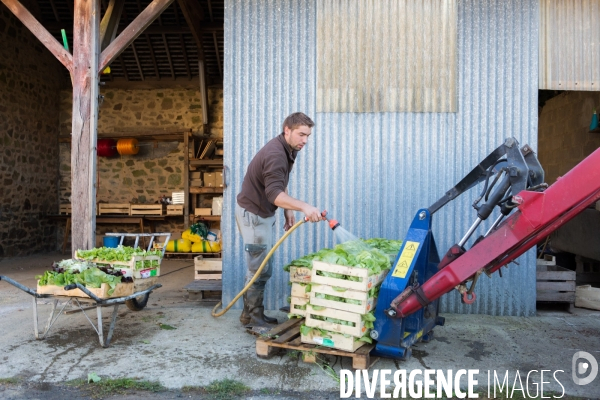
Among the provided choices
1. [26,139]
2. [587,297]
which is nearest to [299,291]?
[587,297]

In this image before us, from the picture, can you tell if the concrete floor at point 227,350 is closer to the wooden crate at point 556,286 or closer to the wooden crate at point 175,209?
the wooden crate at point 556,286

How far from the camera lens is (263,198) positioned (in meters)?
4.89

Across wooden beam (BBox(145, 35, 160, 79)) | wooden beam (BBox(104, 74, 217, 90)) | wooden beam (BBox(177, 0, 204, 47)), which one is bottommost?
wooden beam (BBox(104, 74, 217, 90))

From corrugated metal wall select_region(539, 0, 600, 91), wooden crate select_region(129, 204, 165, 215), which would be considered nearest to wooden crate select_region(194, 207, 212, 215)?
wooden crate select_region(129, 204, 165, 215)

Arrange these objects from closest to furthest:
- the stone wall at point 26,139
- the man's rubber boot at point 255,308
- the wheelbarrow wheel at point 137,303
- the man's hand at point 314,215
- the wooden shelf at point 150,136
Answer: the man's hand at point 314,215, the man's rubber boot at point 255,308, the wheelbarrow wheel at point 137,303, the stone wall at point 26,139, the wooden shelf at point 150,136

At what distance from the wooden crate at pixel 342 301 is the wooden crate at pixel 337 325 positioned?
0.04 metres

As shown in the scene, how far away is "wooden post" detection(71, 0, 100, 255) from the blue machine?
395cm

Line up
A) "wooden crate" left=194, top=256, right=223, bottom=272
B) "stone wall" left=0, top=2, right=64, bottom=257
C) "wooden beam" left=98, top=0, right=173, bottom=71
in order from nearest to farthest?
1. "wooden beam" left=98, top=0, right=173, bottom=71
2. "wooden crate" left=194, top=256, right=223, bottom=272
3. "stone wall" left=0, top=2, right=64, bottom=257

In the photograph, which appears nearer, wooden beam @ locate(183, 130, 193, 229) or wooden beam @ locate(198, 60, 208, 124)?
wooden beam @ locate(198, 60, 208, 124)

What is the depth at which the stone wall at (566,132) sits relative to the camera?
9305 mm

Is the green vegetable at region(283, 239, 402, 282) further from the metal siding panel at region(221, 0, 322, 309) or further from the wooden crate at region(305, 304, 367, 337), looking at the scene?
the metal siding panel at region(221, 0, 322, 309)

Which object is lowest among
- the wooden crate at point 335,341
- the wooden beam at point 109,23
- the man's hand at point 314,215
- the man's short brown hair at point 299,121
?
the wooden crate at point 335,341

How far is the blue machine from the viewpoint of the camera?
389cm

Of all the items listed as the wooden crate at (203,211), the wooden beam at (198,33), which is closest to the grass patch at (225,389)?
the wooden beam at (198,33)
